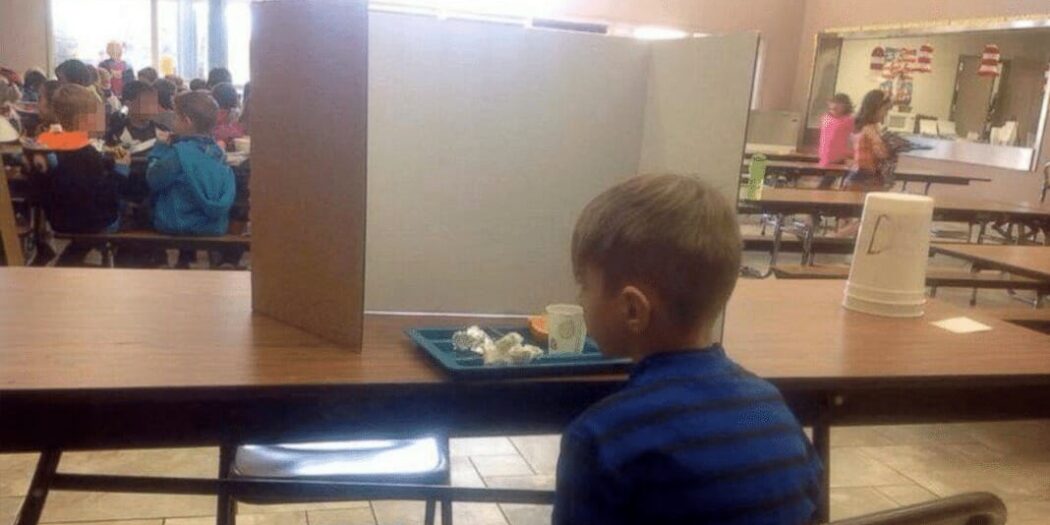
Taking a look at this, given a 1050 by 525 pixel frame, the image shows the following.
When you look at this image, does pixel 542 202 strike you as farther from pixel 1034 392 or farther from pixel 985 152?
pixel 985 152

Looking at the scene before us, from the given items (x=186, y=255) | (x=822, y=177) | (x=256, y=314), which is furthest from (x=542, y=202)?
(x=822, y=177)

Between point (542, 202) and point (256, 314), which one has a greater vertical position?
point (542, 202)

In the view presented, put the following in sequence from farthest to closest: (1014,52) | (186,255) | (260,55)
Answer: (1014,52)
(186,255)
(260,55)

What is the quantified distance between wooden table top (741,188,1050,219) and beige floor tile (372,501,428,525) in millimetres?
2683

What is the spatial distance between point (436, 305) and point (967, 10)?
858 centimetres

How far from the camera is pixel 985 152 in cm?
836

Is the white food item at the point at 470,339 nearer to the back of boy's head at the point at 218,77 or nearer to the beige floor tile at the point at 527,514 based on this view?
the beige floor tile at the point at 527,514

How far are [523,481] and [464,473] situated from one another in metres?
0.17

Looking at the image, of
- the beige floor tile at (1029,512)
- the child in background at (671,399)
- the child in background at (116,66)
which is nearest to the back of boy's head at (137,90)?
the child in background at (116,66)

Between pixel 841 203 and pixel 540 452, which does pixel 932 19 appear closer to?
pixel 841 203

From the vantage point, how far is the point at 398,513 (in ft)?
7.50

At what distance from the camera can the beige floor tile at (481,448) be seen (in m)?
2.70

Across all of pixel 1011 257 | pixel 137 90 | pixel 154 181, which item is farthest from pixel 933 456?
pixel 137 90

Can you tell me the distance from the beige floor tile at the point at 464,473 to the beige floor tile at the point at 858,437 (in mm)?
1251
